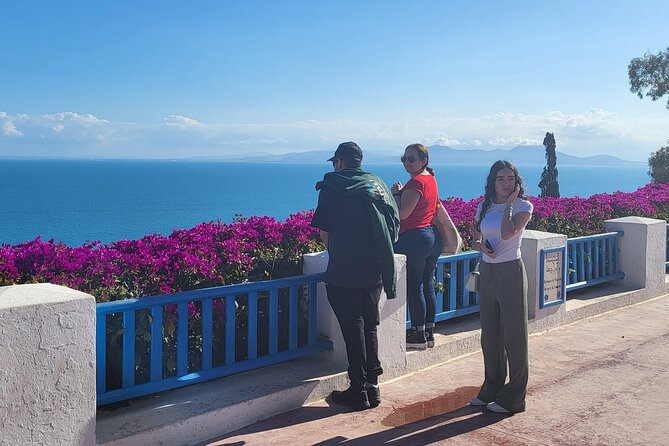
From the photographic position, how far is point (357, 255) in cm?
501

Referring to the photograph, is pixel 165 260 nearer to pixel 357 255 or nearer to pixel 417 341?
pixel 357 255

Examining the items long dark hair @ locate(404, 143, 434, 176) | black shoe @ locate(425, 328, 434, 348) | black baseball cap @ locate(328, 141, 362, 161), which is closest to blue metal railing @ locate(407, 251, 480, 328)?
black shoe @ locate(425, 328, 434, 348)

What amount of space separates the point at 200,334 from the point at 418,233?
6.58ft

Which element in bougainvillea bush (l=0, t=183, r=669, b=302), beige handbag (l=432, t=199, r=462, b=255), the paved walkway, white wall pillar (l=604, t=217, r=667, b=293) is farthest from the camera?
white wall pillar (l=604, t=217, r=667, b=293)

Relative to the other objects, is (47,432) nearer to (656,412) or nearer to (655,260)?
(656,412)

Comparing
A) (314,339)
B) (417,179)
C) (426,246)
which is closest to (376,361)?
(314,339)

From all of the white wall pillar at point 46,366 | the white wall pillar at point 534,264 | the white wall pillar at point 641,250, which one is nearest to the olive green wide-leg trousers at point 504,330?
the white wall pillar at point 534,264

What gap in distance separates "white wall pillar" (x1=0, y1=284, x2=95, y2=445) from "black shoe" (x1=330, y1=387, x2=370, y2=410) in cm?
184

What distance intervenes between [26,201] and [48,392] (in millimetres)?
126142

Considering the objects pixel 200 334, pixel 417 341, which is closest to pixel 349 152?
pixel 200 334

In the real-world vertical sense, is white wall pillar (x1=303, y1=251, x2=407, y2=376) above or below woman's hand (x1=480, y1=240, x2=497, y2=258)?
below

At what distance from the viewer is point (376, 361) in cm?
519

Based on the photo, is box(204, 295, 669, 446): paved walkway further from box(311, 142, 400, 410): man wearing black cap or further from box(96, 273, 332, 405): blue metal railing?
box(96, 273, 332, 405): blue metal railing

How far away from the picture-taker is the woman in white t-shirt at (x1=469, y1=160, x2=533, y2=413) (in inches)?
198
